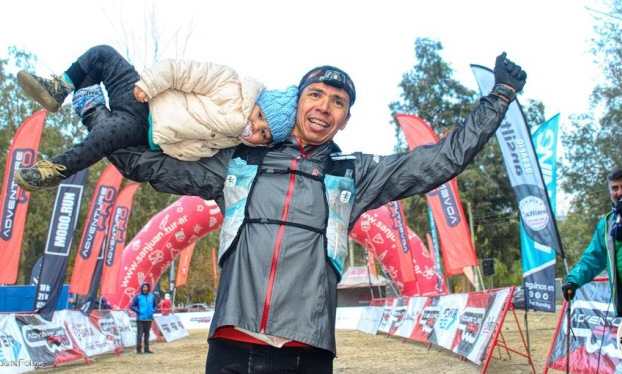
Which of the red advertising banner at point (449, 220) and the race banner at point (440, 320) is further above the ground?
the red advertising banner at point (449, 220)

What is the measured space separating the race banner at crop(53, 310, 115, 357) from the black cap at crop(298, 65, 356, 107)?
951 centimetres

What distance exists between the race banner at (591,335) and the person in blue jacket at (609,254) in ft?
3.26

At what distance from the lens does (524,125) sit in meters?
8.20

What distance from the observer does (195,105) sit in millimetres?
2525

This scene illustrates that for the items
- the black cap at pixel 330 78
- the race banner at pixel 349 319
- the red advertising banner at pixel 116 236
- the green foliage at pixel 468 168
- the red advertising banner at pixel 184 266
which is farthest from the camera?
the green foliage at pixel 468 168

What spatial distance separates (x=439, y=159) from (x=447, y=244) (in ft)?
31.9

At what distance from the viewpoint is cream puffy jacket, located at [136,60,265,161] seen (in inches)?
96.4

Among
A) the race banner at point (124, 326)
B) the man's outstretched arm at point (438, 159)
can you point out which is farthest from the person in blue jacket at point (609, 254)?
the race banner at point (124, 326)

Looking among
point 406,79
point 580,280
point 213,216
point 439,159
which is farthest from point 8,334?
point 406,79

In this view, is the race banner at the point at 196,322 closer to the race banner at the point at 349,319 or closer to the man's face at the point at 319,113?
the race banner at the point at 349,319

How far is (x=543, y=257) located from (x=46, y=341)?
791cm

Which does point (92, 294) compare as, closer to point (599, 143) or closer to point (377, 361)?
point (377, 361)

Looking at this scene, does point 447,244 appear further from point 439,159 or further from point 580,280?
point 439,159

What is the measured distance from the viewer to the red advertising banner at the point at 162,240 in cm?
1462
